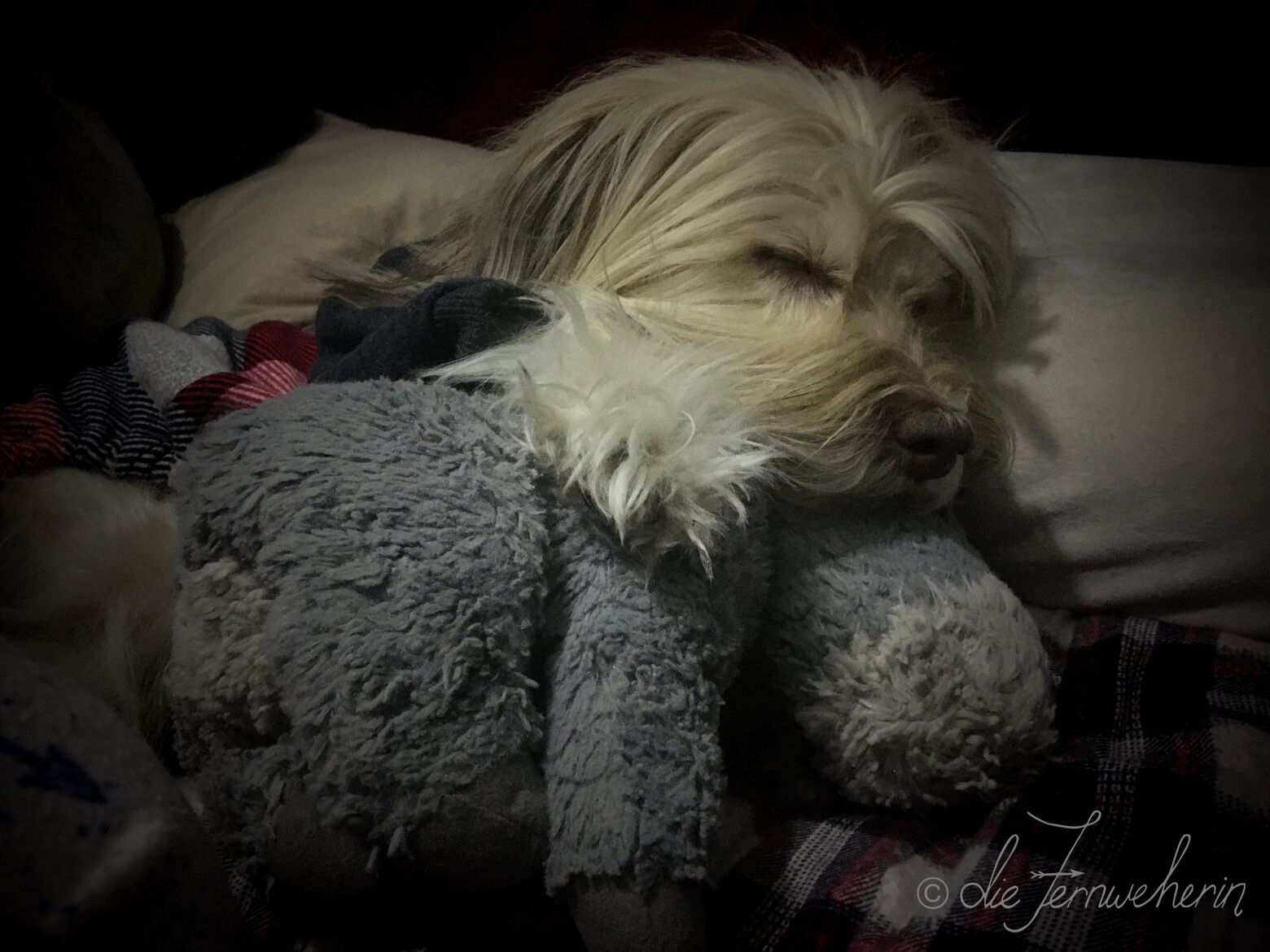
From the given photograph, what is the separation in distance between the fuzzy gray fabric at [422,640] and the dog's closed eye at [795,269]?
0.40 m

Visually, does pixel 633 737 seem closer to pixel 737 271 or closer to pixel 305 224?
pixel 737 271

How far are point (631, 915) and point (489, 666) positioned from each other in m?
0.19

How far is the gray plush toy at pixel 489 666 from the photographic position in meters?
0.51

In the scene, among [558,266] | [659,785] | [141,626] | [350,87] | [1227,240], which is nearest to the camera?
[659,785]

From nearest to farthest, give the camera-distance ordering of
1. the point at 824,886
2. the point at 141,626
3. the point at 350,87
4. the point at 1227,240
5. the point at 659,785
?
the point at 659,785, the point at 824,886, the point at 141,626, the point at 1227,240, the point at 350,87

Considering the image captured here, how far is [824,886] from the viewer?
683 millimetres

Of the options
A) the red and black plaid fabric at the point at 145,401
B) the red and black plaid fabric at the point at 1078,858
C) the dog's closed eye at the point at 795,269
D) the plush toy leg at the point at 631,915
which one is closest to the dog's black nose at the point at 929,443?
the dog's closed eye at the point at 795,269

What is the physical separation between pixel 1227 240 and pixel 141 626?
141 centimetres

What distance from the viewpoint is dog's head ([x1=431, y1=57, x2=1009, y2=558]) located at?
29.9 inches

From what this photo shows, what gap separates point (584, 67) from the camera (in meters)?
1.52

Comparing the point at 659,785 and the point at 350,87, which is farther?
the point at 350,87

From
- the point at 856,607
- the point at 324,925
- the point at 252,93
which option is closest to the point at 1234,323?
the point at 856,607

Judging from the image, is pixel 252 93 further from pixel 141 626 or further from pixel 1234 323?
pixel 1234 323

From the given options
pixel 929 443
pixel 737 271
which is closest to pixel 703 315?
pixel 737 271
